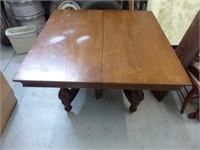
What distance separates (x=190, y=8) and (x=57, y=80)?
6.33 ft

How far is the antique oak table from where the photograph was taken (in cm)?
105

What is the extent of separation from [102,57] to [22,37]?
1.66m

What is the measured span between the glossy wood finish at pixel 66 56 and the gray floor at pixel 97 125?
0.71 m

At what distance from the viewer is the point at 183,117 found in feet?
5.67

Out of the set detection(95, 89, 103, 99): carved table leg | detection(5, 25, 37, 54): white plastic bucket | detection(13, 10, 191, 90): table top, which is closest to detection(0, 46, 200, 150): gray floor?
detection(95, 89, 103, 99): carved table leg

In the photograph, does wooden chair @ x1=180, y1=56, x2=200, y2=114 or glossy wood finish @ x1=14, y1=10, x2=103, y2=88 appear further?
wooden chair @ x1=180, y1=56, x2=200, y2=114

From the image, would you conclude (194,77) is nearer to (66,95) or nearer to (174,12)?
(174,12)

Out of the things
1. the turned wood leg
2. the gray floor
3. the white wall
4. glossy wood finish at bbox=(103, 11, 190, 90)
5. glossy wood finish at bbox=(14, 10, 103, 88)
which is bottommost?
the gray floor

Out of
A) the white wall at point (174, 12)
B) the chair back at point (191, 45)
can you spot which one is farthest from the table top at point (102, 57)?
the white wall at point (174, 12)

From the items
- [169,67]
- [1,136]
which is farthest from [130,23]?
[1,136]

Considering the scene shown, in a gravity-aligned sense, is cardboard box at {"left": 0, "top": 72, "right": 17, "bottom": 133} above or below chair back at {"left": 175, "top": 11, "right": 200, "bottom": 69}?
below

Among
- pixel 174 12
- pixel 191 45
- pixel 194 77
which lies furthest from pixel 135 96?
pixel 174 12

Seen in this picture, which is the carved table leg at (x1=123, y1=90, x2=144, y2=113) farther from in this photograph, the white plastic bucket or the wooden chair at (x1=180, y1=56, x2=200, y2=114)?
the white plastic bucket

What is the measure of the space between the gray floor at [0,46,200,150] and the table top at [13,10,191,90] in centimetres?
70
